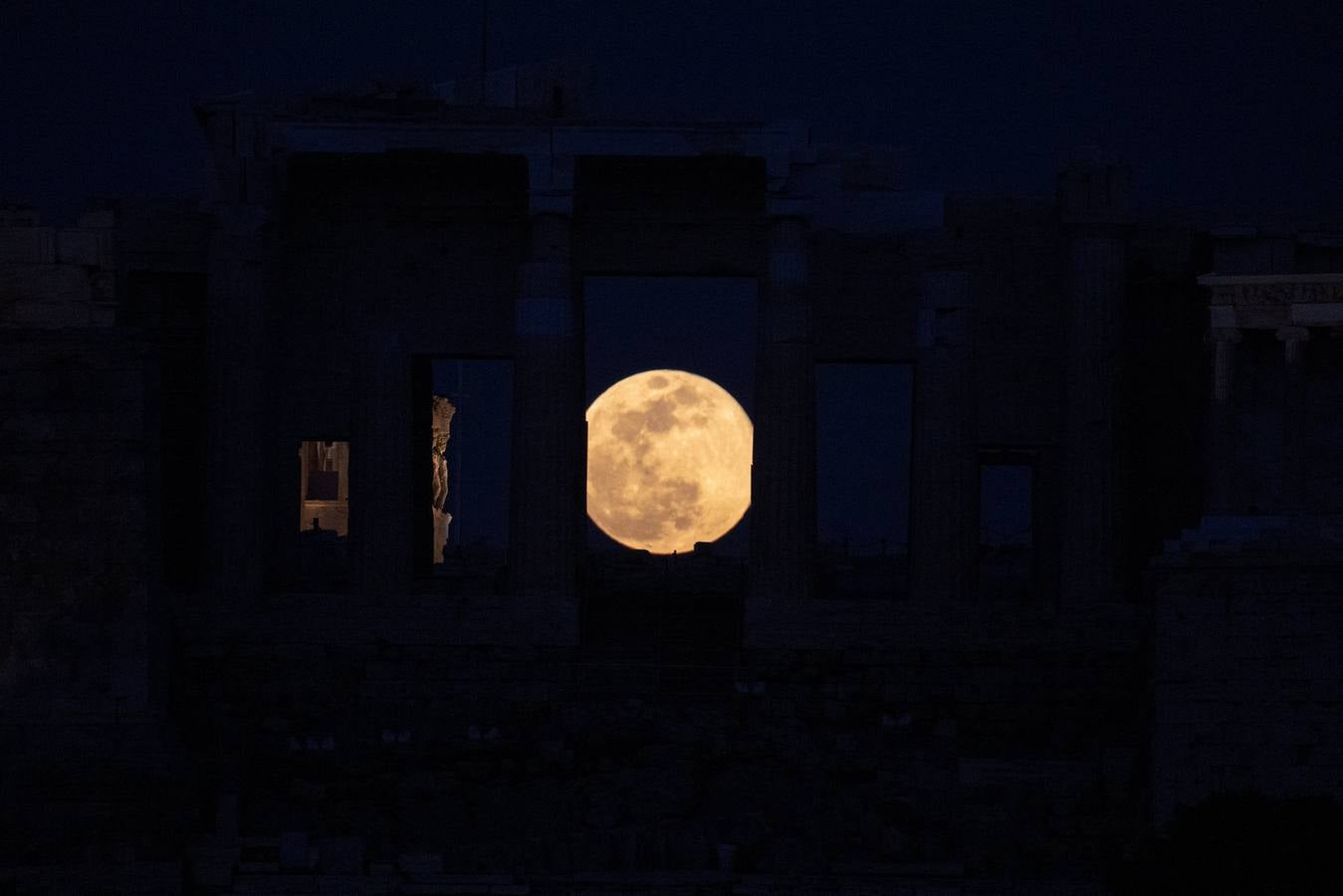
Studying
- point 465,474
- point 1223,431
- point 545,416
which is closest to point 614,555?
point 545,416

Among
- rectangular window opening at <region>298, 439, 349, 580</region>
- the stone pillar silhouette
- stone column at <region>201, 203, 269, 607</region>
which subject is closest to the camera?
stone column at <region>201, 203, 269, 607</region>

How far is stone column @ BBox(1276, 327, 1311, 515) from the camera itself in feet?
119

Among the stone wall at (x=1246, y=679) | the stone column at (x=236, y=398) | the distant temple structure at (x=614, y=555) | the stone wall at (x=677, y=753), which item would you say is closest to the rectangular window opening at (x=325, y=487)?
the distant temple structure at (x=614, y=555)

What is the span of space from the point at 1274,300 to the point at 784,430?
23.6 feet

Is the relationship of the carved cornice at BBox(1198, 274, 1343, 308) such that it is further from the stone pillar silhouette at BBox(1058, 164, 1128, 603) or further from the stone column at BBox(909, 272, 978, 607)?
the stone column at BBox(909, 272, 978, 607)

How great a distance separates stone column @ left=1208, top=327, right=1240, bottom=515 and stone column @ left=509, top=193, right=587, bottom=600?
9305 mm

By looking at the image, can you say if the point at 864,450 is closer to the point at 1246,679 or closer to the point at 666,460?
the point at 666,460

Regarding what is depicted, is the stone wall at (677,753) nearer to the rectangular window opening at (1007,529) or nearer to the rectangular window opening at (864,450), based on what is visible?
the rectangular window opening at (1007,529)

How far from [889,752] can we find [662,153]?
9.40 m

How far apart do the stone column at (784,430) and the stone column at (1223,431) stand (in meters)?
5.79

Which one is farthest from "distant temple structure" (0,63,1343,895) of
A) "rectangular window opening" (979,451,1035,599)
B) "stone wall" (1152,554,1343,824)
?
"rectangular window opening" (979,451,1035,599)

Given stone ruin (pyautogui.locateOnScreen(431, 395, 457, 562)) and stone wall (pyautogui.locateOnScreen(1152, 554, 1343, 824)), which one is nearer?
stone wall (pyautogui.locateOnScreen(1152, 554, 1343, 824))

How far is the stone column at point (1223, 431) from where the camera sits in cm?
3631

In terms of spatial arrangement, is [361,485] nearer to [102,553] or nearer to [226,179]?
[226,179]
